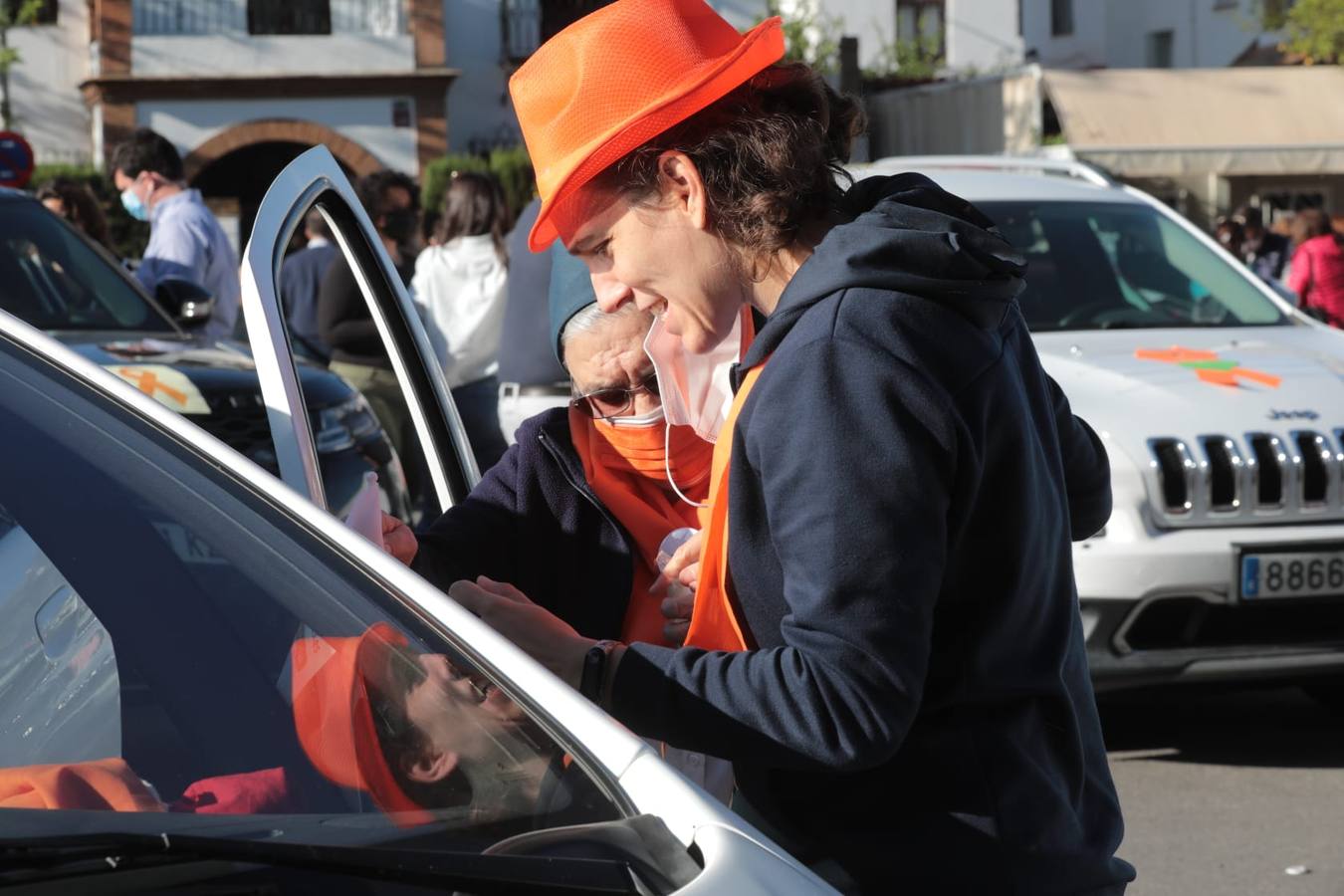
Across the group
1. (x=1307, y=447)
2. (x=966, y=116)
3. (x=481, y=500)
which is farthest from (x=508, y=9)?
(x=481, y=500)

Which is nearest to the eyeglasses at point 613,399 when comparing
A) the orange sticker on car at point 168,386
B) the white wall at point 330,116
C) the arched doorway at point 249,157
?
the orange sticker on car at point 168,386

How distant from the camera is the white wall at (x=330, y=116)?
107 feet

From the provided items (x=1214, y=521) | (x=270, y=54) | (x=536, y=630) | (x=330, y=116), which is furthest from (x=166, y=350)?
(x=270, y=54)

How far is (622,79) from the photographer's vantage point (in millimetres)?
1790

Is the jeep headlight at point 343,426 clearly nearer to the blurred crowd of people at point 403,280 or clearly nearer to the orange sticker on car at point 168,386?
the orange sticker on car at point 168,386

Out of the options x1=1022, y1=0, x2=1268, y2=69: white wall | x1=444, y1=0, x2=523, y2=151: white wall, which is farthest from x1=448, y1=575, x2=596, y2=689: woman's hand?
x1=1022, y1=0, x2=1268, y2=69: white wall

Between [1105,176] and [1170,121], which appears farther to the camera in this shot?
[1170,121]

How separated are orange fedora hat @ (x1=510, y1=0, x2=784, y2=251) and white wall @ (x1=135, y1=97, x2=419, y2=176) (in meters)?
31.2

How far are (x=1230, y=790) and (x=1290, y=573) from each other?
646mm

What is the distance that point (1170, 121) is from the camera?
89.7ft

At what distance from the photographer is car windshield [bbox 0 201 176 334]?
626 centimetres

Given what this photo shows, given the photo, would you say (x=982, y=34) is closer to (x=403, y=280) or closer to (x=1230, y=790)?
(x=403, y=280)

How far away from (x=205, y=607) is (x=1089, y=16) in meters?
42.4

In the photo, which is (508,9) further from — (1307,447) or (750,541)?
(750,541)
